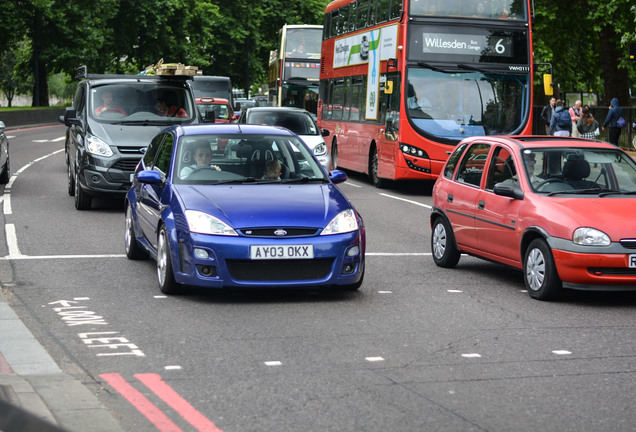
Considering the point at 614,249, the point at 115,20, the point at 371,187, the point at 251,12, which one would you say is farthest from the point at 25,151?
the point at 251,12

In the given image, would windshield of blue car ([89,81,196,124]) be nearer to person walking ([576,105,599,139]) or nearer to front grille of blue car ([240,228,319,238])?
front grille of blue car ([240,228,319,238])

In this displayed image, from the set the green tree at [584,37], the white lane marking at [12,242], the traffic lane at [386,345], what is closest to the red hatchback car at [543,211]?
the traffic lane at [386,345]

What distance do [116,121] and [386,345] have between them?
34.5 feet

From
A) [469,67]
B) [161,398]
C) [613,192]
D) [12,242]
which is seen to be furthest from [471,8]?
[161,398]

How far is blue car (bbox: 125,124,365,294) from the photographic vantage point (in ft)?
A: 27.0

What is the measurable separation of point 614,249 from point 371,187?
1489 centimetres

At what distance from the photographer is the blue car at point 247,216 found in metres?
8.23

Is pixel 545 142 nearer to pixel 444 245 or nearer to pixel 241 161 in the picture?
pixel 444 245

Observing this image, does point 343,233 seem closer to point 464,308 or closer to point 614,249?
point 464,308

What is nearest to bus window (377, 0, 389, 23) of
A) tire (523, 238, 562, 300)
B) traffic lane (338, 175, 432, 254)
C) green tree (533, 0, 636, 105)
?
traffic lane (338, 175, 432, 254)

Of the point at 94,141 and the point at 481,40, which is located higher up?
the point at 481,40

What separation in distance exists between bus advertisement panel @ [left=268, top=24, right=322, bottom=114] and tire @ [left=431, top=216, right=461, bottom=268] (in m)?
25.7

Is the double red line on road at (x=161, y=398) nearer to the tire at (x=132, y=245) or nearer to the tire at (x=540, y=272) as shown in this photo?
the tire at (x=540, y=272)

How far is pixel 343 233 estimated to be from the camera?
848 cm
